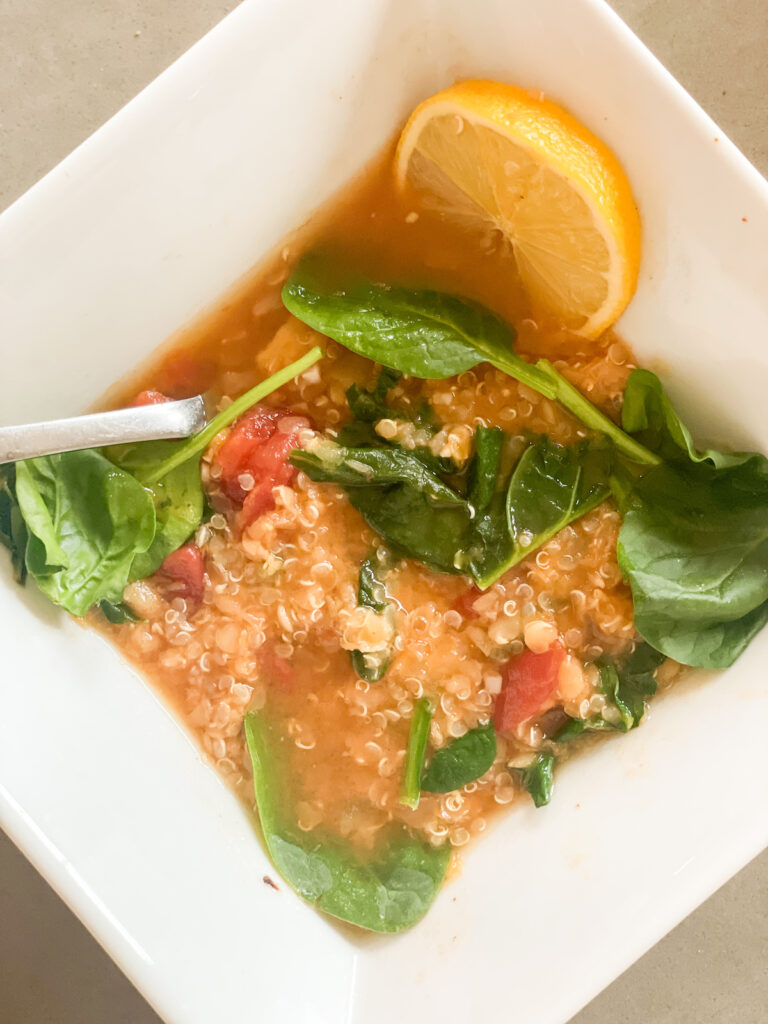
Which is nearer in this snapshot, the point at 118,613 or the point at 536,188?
the point at 536,188

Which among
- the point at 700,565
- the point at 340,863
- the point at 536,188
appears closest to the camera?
the point at 536,188

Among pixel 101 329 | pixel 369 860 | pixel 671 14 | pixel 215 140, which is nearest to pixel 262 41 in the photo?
pixel 215 140

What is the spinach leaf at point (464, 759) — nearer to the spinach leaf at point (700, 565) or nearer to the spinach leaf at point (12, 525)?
the spinach leaf at point (700, 565)

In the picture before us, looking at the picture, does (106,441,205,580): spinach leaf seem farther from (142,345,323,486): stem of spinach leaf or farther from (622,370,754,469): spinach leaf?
(622,370,754,469): spinach leaf

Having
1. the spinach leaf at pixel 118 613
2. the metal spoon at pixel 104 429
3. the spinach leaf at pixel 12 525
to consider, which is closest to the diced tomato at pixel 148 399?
the metal spoon at pixel 104 429

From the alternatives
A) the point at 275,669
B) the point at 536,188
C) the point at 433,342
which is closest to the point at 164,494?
the point at 275,669

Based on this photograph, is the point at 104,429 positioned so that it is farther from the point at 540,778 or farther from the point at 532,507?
the point at 540,778
